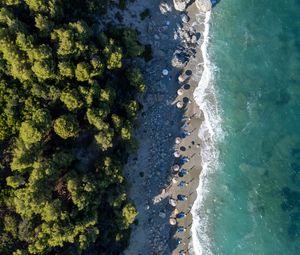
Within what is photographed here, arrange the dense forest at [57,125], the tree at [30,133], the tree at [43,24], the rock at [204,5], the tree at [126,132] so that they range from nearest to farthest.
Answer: the tree at [30,133] → the dense forest at [57,125] → the tree at [43,24] → the tree at [126,132] → the rock at [204,5]

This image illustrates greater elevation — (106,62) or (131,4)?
(131,4)

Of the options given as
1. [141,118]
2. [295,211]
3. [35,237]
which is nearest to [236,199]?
[295,211]

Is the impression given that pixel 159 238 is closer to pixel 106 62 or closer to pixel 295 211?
pixel 295 211

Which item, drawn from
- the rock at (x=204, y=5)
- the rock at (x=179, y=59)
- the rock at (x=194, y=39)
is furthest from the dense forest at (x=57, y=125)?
the rock at (x=204, y=5)

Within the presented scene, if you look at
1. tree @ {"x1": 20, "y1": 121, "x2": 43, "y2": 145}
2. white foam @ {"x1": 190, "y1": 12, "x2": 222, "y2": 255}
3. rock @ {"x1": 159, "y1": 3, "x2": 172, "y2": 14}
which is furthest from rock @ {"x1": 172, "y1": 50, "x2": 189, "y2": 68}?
tree @ {"x1": 20, "y1": 121, "x2": 43, "y2": 145}

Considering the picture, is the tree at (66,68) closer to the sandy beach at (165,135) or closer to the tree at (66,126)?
the tree at (66,126)

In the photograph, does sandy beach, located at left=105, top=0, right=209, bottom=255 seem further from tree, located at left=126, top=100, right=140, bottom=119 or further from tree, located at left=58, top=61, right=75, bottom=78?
tree, located at left=58, top=61, right=75, bottom=78

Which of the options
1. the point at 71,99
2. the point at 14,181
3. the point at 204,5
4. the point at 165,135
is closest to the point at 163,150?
the point at 165,135
